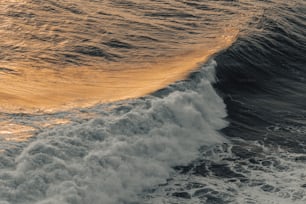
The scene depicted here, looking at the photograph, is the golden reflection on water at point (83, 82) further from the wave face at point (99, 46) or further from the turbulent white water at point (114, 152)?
the turbulent white water at point (114, 152)

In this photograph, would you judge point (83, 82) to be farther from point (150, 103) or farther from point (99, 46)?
point (99, 46)

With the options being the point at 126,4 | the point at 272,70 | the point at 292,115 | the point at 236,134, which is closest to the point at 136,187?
the point at 236,134

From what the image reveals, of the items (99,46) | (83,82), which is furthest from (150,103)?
(99,46)

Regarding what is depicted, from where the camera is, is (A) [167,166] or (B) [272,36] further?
(B) [272,36]

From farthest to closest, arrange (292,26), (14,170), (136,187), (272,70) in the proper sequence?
(292,26), (272,70), (136,187), (14,170)

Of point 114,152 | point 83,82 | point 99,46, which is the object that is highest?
point 99,46

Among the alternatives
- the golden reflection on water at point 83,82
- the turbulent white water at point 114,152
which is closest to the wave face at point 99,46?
the golden reflection on water at point 83,82

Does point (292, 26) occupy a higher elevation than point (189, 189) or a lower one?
higher

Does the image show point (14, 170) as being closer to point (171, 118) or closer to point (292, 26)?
point (171, 118)
